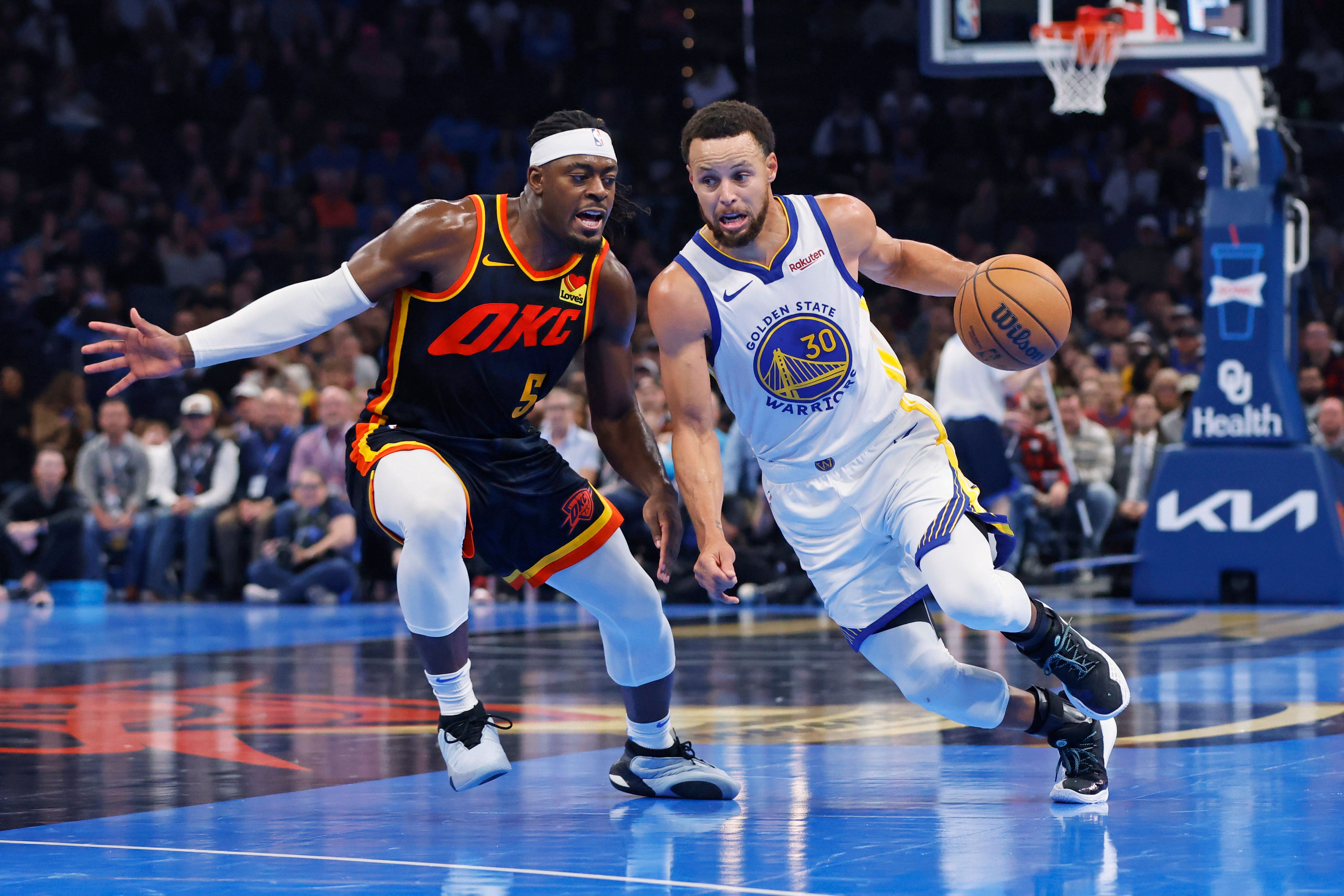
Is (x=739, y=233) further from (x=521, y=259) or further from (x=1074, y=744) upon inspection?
(x=1074, y=744)

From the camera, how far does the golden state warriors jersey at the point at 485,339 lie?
5.43 meters

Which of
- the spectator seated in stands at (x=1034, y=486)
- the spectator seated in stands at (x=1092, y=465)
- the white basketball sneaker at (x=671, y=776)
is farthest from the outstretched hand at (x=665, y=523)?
the spectator seated in stands at (x=1092, y=465)

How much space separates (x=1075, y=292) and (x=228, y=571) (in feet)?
27.3

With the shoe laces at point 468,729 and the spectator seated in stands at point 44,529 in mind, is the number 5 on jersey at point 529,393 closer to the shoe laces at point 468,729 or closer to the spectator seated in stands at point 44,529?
the shoe laces at point 468,729

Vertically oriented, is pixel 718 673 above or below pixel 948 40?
below

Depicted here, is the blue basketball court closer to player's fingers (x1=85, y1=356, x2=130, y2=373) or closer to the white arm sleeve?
player's fingers (x1=85, y1=356, x2=130, y2=373)

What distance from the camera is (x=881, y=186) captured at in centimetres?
1902

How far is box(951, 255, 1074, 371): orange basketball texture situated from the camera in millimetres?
5301

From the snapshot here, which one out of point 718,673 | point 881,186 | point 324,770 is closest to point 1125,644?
point 718,673

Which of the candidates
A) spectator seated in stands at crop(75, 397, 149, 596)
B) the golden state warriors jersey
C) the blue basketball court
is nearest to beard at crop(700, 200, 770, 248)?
the golden state warriors jersey

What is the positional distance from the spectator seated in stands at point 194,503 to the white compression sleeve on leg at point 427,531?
905 cm

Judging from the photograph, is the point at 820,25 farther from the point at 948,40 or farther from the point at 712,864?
the point at 712,864

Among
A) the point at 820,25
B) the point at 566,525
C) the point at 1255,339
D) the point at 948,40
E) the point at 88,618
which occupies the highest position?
the point at 820,25

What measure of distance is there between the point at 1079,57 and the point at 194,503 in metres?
7.73
